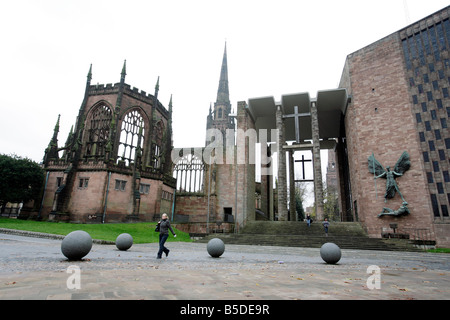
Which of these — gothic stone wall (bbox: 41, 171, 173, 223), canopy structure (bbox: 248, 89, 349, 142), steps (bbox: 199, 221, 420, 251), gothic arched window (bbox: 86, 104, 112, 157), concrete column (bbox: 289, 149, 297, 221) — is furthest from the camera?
concrete column (bbox: 289, 149, 297, 221)

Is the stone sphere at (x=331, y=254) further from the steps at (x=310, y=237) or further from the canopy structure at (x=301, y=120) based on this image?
the canopy structure at (x=301, y=120)

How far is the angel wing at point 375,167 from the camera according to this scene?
78.5 feet

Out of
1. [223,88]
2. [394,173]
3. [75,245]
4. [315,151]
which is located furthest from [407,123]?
[223,88]

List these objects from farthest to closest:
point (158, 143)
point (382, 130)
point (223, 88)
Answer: point (223, 88)
point (158, 143)
point (382, 130)

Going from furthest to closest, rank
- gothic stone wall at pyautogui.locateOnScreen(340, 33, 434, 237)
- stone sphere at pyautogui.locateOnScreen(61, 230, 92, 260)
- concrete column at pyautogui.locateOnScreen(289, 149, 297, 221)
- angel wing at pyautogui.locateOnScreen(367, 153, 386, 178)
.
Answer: concrete column at pyautogui.locateOnScreen(289, 149, 297, 221) < angel wing at pyautogui.locateOnScreen(367, 153, 386, 178) < gothic stone wall at pyautogui.locateOnScreen(340, 33, 434, 237) < stone sphere at pyautogui.locateOnScreen(61, 230, 92, 260)

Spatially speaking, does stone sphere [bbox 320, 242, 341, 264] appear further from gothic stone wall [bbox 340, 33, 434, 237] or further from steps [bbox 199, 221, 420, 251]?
gothic stone wall [bbox 340, 33, 434, 237]

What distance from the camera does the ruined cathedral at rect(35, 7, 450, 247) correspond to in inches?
909

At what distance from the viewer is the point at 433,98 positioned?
24156 mm

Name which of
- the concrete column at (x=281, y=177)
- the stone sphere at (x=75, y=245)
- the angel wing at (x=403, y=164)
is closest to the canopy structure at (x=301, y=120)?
the concrete column at (x=281, y=177)

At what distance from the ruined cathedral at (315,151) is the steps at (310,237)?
2.12 meters

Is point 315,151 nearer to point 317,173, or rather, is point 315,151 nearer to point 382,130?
point 317,173

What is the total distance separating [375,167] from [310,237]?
A: 9.94 meters

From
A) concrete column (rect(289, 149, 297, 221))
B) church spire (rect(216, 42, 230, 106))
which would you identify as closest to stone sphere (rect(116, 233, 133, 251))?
concrete column (rect(289, 149, 297, 221))

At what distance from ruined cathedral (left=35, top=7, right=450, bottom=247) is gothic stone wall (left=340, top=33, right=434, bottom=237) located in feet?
0.28
